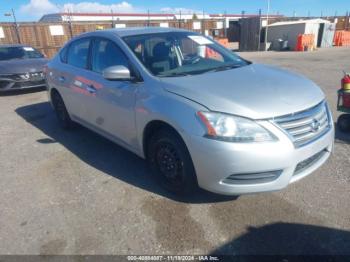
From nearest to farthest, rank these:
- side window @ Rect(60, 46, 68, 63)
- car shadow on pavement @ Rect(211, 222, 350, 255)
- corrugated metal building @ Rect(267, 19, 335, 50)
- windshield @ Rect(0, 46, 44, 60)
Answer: car shadow on pavement @ Rect(211, 222, 350, 255)
side window @ Rect(60, 46, 68, 63)
windshield @ Rect(0, 46, 44, 60)
corrugated metal building @ Rect(267, 19, 335, 50)

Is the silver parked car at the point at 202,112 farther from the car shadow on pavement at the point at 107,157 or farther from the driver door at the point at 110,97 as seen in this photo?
the car shadow on pavement at the point at 107,157

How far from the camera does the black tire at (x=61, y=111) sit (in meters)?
5.09

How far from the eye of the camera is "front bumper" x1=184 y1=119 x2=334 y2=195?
2381mm

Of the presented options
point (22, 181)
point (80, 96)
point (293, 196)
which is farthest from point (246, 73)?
point (22, 181)

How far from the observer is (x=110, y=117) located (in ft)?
12.0

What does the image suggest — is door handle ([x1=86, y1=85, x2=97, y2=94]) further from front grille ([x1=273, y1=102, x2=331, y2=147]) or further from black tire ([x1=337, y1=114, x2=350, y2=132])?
black tire ([x1=337, y1=114, x2=350, y2=132])

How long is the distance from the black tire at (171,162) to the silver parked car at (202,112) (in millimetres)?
10

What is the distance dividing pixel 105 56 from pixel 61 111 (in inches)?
76.9

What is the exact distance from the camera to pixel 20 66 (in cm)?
844

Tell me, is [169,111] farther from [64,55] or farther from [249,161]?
[64,55]

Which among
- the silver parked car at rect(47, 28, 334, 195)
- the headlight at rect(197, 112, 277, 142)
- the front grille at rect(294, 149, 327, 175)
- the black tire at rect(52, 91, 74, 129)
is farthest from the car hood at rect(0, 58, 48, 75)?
the front grille at rect(294, 149, 327, 175)

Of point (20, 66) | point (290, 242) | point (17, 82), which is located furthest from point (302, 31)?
point (290, 242)

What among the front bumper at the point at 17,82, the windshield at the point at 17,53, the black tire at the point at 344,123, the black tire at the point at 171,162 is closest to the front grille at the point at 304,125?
the black tire at the point at 171,162

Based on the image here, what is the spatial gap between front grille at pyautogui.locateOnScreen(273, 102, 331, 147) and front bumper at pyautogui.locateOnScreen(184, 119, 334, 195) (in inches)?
2.2
